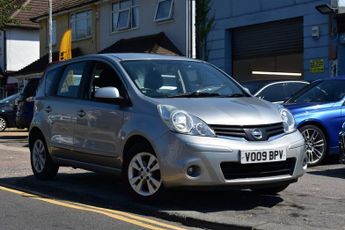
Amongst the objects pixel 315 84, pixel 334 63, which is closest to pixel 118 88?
pixel 315 84

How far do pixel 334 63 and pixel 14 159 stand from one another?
9.46 metres

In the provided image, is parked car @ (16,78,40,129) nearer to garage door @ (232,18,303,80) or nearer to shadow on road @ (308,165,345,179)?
garage door @ (232,18,303,80)

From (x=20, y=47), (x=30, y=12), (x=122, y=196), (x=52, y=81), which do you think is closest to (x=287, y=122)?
(x=122, y=196)

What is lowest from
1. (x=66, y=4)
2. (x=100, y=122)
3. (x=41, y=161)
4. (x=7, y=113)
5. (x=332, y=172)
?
(x=332, y=172)

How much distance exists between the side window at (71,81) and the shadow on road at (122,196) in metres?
1.33

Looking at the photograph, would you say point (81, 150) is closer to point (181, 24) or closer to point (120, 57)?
point (120, 57)

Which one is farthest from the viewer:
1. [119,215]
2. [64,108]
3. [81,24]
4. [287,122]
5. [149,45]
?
[81,24]

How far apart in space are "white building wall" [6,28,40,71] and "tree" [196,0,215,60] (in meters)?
22.0

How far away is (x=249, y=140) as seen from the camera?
6762 mm

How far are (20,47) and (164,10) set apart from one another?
18.8m

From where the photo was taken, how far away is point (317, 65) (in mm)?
18312

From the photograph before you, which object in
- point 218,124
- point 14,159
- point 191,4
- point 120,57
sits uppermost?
point 191,4

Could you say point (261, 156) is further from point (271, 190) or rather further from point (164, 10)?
point (164, 10)

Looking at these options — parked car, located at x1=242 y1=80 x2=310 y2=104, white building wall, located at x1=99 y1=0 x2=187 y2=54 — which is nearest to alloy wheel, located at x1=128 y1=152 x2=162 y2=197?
parked car, located at x1=242 y1=80 x2=310 y2=104
